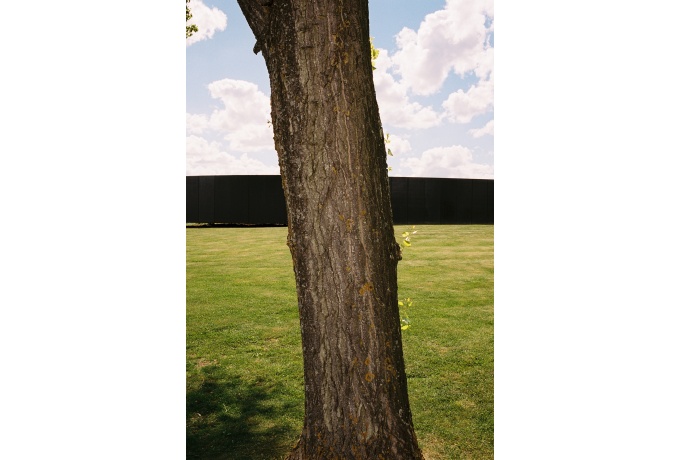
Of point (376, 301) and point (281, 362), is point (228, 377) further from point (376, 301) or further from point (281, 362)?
point (376, 301)

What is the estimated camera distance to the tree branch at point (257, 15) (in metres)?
2.08

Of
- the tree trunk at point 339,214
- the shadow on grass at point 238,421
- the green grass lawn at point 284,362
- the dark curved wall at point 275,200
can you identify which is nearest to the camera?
Result: the tree trunk at point 339,214

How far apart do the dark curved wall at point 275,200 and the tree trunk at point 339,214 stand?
60.1 ft

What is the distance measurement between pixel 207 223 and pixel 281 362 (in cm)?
1748

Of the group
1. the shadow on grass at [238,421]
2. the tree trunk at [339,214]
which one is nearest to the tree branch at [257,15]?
the tree trunk at [339,214]

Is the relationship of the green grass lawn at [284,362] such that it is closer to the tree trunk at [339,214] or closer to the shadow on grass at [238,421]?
the shadow on grass at [238,421]

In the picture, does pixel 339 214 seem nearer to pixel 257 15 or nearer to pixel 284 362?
pixel 257 15

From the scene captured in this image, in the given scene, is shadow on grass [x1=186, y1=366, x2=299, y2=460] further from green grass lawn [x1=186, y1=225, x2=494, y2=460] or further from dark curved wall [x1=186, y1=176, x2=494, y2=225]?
dark curved wall [x1=186, y1=176, x2=494, y2=225]

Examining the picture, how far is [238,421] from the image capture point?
3.45 meters

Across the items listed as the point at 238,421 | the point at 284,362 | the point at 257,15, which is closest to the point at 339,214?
the point at 257,15

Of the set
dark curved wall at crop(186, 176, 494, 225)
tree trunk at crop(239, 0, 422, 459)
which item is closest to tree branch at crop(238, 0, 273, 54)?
tree trunk at crop(239, 0, 422, 459)

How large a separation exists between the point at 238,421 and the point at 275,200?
1738cm
